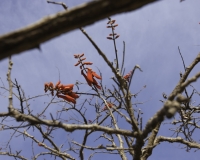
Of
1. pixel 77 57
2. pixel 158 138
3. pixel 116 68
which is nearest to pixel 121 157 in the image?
pixel 158 138

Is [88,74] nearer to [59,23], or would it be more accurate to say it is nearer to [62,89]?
[62,89]

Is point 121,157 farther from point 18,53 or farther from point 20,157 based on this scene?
point 18,53

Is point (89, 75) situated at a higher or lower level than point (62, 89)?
higher

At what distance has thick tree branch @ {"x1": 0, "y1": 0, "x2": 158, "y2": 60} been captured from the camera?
748 mm

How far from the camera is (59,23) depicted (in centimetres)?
78

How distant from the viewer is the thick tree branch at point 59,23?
748mm

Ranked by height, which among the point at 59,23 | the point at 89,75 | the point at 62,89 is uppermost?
the point at 89,75

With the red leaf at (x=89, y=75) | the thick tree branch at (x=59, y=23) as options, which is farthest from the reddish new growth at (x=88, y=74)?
the thick tree branch at (x=59, y=23)

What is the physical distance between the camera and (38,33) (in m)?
0.76

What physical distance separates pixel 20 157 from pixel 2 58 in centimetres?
433

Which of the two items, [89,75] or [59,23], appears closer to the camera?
[59,23]

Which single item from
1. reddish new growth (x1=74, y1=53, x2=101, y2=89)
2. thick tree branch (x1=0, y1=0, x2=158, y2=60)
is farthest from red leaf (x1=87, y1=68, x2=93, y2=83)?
thick tree branch (x1=0, y1=0, x2=158, y2=60)

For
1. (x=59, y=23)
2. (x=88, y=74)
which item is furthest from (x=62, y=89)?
(x=59, y=23)

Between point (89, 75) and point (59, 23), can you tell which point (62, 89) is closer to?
point (89, 75)
